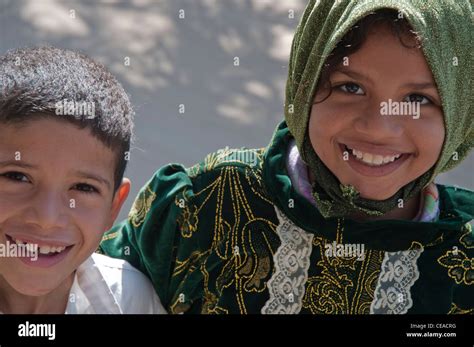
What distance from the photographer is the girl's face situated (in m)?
1.42

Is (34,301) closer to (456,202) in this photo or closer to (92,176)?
(92,176)

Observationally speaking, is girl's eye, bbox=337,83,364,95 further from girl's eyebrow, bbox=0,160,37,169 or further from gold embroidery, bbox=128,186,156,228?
girl's eyebrow, bbox=0,160,37,169

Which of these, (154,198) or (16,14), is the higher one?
(16,14)

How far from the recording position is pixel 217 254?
159cm

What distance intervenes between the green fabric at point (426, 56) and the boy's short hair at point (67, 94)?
0.99ft

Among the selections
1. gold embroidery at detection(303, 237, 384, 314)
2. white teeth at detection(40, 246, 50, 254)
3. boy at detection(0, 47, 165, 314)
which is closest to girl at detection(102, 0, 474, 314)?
gold embroidery at detection(303, 237, 384, 314)

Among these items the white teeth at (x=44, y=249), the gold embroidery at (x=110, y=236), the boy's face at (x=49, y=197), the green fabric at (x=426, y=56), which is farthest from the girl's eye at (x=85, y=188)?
the green fabric at (x=426, y=56)

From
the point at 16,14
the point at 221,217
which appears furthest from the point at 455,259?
the point at 16,14

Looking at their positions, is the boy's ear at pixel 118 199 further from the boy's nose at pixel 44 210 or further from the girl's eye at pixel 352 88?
the girl's eye at pixel 352 88

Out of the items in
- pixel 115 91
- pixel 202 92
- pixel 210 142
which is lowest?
pixel 115 91

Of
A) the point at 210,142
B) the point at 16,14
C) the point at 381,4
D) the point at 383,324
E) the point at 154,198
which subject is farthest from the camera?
the point at 16,14

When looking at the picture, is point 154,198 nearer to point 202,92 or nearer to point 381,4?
point 381,4

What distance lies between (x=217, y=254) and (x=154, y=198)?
0.51 ft

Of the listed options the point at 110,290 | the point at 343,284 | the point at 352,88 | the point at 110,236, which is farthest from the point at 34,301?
the point at 352,88
